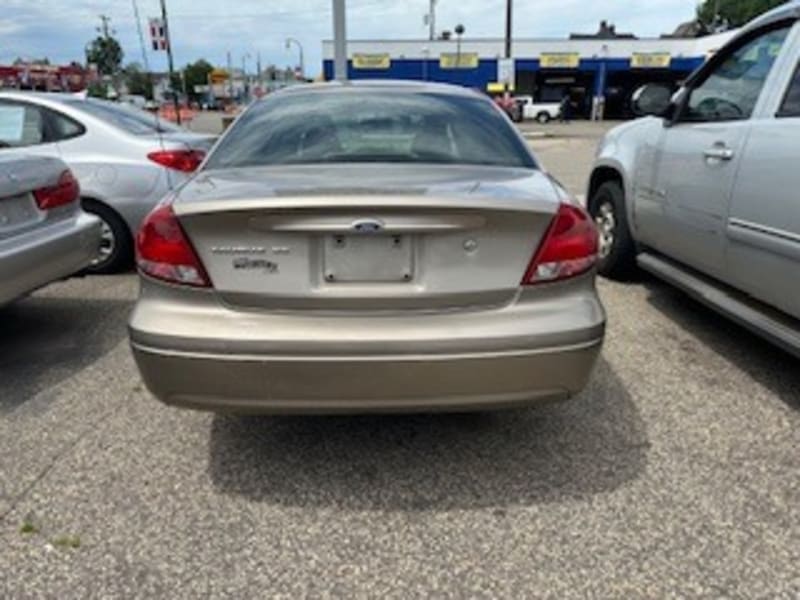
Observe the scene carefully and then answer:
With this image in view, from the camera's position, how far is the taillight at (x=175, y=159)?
18.7ft

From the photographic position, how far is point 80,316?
16.2 feet

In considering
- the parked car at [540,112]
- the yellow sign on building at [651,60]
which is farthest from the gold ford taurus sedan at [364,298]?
the yellow sign on building at [651,60]

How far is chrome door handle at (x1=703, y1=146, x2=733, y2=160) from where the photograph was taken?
3.59 meters

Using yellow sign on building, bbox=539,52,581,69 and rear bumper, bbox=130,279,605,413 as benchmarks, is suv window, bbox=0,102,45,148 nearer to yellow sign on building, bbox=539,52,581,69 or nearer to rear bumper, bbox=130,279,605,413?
rear bumper, bbox=130,279,605,413

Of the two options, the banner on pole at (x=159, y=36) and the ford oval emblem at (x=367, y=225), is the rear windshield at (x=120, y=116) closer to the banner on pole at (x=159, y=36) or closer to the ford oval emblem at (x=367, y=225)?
the banner on pole at (x=159, y=36)

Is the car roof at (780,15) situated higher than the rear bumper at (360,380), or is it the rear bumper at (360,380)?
the car roof at (780,15)

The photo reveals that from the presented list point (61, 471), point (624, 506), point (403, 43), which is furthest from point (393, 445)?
point (403, 43)

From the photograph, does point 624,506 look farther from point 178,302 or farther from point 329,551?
point 178,302

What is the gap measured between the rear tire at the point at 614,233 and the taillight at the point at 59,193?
3782 millimetres

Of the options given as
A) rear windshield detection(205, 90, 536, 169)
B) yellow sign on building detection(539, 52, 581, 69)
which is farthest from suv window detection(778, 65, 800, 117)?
yellow sign on building detection(539, 52, 581, 69)

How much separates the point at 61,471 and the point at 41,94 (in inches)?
171

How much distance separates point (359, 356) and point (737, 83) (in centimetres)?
299

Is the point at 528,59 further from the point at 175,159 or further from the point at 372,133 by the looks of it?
the point at 372,133

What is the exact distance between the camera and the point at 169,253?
2.48m
